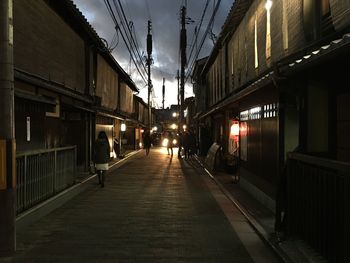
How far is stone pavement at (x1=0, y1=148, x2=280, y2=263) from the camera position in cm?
762

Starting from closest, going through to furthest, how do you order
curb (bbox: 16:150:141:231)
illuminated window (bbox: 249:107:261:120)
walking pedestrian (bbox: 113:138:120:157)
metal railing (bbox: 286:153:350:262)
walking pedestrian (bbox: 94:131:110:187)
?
1. metal railing (bbox: 286:153:350:262)
2. curb (bbox: 16:150:141:231)
3. illuminated window (bbox: 249:107:261:120)
4. walking pedestrian (bbox: 94:131:110:187)
5. walking pedestrian (bbox: 113:138:120:157)

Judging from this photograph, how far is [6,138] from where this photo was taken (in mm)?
7422

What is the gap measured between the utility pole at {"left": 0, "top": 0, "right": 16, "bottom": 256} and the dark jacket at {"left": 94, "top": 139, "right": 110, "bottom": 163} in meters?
9.47

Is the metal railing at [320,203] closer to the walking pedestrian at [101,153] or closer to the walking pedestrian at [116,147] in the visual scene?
the walking pedestrian at [101,153]

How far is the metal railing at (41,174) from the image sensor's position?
1071 centimetres

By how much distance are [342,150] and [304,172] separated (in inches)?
63.1

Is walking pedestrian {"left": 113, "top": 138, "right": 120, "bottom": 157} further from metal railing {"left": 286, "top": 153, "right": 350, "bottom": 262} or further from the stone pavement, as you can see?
metal railing {"left": 286, "top": 153, "right": 350, "bottom": 262}

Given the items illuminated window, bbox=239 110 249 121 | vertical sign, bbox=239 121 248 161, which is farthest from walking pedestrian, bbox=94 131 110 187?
illuminated window, bbox=239 110 249 121

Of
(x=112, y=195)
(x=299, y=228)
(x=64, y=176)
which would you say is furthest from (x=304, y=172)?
(x=64, y=176)

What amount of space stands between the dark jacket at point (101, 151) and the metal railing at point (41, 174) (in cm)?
89

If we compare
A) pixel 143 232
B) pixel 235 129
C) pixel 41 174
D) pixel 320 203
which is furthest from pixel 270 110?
pixel 235 129

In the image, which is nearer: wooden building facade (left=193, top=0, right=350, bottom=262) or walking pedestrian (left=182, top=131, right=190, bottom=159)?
wooden building facade (left=193, top=0, right=350, bottom=262)

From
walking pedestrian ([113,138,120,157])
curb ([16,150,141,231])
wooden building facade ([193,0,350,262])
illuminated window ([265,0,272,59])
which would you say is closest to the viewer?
wooden building facade ([193,0,350,262])

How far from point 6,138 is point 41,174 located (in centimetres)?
520
